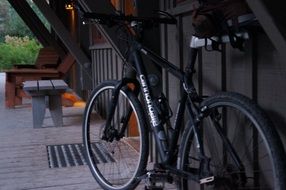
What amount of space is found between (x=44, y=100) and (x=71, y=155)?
1802 millimetres

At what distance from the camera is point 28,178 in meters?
3.47

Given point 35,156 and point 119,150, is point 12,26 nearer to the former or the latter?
point 35,156

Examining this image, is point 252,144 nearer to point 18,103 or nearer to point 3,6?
point 18,103

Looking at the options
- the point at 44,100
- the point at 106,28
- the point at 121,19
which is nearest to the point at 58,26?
the point at 44,100

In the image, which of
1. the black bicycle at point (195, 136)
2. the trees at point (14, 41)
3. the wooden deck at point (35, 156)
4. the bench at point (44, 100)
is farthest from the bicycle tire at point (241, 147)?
the trees at point (14, 41)

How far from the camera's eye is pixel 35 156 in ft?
13.8

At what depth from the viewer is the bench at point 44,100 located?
5762 mm

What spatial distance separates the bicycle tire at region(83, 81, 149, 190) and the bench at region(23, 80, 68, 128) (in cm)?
112

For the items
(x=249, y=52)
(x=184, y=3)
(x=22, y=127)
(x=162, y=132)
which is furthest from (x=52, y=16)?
(x=249, y=52)

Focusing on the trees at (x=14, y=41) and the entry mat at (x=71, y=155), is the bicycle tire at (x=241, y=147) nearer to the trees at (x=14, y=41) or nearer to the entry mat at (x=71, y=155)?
the entry mat at (x=71, y=155)

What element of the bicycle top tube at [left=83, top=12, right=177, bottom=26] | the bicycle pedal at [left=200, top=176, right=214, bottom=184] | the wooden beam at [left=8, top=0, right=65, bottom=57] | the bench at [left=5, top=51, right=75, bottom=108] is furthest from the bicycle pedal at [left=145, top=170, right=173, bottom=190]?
the wooden beam at [left=8, top=0, right=65, bottom=57]

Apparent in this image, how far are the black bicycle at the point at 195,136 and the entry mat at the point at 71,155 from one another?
2.40 ft

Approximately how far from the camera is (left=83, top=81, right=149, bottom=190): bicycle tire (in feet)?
8.70

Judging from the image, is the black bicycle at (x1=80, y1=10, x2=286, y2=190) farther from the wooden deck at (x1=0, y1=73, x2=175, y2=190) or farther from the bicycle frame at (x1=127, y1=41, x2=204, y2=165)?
the wooden deck at (x1=0, y1=73, x2=175, y2=190)
